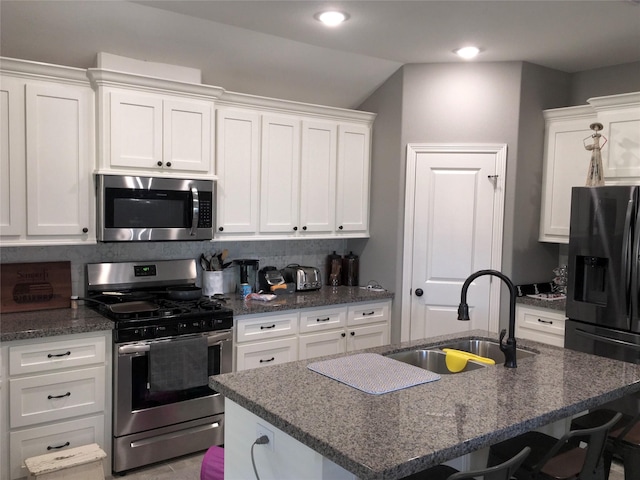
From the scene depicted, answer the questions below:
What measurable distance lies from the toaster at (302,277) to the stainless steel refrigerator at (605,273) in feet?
6.01

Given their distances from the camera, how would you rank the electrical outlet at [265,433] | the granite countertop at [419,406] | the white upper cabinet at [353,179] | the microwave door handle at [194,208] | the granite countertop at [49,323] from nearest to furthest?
the granite countertop at [419,406] → the electrical outlet at [265,433] → the granite countertop at [49,323] → the microwave door handle at [194,208] → the white upper cabinet at [353,179]

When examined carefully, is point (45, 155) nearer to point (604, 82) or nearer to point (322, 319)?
point (322, 319)

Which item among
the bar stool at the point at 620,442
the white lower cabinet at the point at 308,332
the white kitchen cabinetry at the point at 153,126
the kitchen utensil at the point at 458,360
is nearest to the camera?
the bar stool at the point at 620,442

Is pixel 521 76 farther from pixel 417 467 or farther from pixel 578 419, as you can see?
pixel 417 467

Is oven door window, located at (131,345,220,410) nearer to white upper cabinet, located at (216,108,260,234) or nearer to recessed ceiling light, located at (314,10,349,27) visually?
white upper cabinet, located at (216,108,260,234)

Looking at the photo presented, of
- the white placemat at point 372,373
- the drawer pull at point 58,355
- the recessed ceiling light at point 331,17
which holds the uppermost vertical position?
the recessed ceiling light at point 331,17

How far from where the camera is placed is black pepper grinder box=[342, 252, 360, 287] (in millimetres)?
4621

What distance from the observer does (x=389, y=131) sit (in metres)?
4.34

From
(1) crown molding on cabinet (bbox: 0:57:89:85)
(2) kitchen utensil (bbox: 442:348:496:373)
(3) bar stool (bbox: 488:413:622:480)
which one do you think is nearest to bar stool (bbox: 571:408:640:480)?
(3) bar stool (bbox: 488:413:622:480)

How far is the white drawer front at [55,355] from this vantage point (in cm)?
282

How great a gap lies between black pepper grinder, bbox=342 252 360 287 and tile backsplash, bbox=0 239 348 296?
0.20 m

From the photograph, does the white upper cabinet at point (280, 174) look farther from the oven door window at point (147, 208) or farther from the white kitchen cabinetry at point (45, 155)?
the white kitchen cabinetry at point (45, 155)

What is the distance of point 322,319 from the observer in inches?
157

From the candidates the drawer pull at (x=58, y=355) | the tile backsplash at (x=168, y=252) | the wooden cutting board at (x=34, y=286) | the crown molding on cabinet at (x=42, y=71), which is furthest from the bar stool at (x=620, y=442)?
the crown molding on cabinet at (x=42, y=71)
